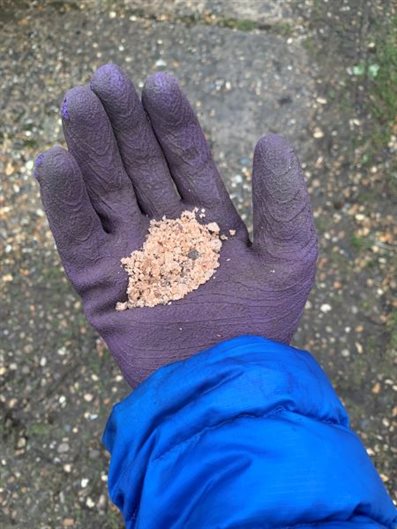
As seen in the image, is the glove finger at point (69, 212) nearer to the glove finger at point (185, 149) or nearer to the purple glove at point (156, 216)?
the purple glove at point (156, 216)

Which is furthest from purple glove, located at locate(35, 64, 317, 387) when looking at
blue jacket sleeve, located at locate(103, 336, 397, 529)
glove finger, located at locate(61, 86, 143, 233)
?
blue jacket sleeve, located at locate(103, 336, 397, 529)

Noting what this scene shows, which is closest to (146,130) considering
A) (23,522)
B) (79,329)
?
(79,329)

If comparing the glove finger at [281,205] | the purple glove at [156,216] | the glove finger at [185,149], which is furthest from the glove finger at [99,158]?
the glove finger at [281,205]

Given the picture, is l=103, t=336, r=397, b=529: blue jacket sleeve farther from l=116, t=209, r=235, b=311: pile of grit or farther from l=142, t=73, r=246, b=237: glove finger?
l=142, t=73, r=246, b=237: glove finger

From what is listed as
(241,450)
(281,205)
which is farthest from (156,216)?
(241,450)

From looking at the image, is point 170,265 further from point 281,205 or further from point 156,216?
point 281,205

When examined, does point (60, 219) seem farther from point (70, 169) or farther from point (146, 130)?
point (146, 130)
